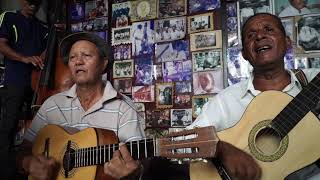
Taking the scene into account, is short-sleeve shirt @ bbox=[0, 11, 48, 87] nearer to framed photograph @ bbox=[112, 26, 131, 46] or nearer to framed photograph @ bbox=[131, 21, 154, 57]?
framed photograph @ bbox=[112, 26, 131, 46]

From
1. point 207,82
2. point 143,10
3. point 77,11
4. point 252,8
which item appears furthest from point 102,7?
point 252,8

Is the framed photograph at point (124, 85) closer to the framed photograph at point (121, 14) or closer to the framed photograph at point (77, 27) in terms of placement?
the framed photograph at point (121, 14)

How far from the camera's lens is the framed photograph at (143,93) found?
7.31ft

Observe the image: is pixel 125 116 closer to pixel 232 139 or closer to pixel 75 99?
pixel 75 99

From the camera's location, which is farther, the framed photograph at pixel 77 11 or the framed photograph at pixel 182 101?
the framed photograph at pixel 77 11

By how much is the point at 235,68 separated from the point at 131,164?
0.99 metres

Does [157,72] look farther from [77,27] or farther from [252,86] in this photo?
[252,86]

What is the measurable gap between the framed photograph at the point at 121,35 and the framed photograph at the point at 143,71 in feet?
0.54

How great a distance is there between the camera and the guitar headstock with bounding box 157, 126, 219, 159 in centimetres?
103

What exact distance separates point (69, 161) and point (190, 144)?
58cm

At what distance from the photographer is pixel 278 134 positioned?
1.12 meters

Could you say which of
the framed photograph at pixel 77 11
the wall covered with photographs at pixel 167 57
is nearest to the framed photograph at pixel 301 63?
the wall covered with photographs at pixel 167 57

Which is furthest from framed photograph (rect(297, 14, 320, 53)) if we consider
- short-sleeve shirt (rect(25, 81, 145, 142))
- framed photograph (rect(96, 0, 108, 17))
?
framed photograph (rect(96, 0, 108, 17))

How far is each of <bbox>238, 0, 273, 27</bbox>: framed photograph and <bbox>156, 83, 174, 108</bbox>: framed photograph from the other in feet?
1.92
